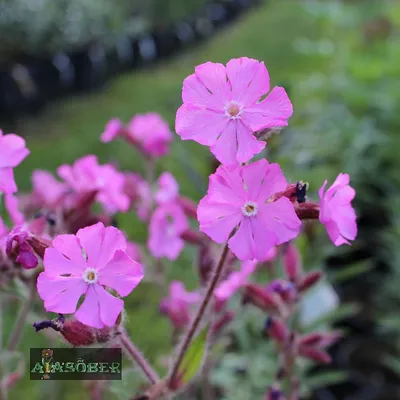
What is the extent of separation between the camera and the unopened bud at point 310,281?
2.25 ft

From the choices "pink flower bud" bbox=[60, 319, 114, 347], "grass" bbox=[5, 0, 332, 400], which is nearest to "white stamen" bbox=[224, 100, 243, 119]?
"pink flower bud" bbox=[60, 319, 114, 347]

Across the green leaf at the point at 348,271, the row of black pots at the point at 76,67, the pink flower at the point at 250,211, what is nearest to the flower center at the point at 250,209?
the pink flower at the point at 250,211

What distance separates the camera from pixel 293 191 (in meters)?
0.49

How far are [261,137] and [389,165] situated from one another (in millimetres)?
1529

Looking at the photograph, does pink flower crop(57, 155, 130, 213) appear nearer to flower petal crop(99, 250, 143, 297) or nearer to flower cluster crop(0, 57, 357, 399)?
flower cluster crop(0, 57, 357, 399)

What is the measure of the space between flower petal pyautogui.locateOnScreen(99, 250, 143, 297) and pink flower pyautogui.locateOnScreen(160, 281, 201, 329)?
0.38m

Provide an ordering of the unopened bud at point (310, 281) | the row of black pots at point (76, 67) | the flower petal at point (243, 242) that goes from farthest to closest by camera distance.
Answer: the row of black pots at point (76, 67) < the unopened bud at point (310, 281) < the flower petal at point (243, 242)

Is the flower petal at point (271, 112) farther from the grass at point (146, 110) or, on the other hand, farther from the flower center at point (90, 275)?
the grass at point (146, 110)

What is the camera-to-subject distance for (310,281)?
2.26ft

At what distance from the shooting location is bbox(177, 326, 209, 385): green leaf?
583 millimetres

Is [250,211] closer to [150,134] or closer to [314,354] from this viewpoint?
[314,354]

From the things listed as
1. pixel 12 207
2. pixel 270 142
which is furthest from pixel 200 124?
pixel 270 142

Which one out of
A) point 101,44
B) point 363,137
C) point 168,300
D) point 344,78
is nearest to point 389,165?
point 363,137

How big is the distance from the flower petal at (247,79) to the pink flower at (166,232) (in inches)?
13.4
